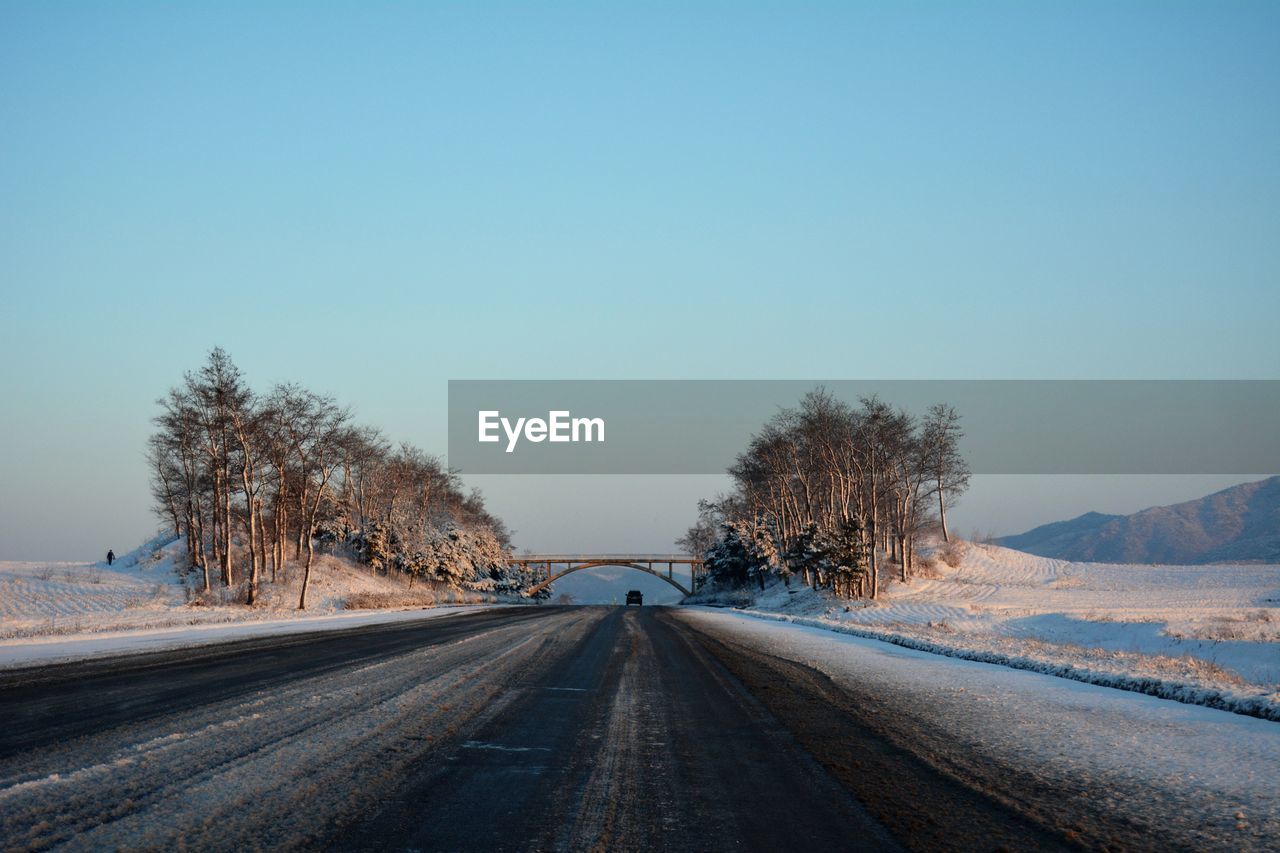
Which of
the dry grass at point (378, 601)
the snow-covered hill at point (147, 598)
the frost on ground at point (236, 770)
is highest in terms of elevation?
the frost on ground at point (236, 770)

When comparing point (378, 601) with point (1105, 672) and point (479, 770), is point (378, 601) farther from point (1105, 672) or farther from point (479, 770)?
point (479, 770)

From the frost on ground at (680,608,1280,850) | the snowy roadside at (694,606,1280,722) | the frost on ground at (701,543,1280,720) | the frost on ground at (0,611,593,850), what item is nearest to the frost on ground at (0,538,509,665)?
the frost on ground at (0,611,593,850)

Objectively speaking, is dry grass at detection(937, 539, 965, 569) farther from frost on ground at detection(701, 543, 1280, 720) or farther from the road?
the road

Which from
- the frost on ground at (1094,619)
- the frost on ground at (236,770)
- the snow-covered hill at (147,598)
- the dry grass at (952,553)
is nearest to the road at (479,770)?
the frost on ground at (236,770)

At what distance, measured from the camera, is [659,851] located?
15.0 ft

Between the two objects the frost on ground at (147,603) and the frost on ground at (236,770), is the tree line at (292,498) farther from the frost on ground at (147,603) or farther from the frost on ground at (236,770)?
the frost on ground at (236,770)

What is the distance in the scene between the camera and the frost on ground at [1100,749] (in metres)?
5.48

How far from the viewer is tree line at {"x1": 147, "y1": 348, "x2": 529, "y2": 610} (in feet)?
154

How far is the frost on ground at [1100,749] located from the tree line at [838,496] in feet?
120

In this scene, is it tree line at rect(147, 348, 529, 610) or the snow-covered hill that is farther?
tree line at rect(147, 348, 529, 610)

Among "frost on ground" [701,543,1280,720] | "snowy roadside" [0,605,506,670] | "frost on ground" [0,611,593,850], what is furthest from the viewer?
"snowy roadside" [0,605,506,670]

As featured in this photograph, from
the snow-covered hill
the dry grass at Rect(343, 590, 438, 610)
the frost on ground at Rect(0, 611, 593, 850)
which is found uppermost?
the frost on ground at Rect(0, 611, 593, 850)

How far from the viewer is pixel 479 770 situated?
6.52 m

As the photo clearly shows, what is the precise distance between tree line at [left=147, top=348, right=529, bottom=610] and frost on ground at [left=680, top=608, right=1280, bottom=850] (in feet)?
132
